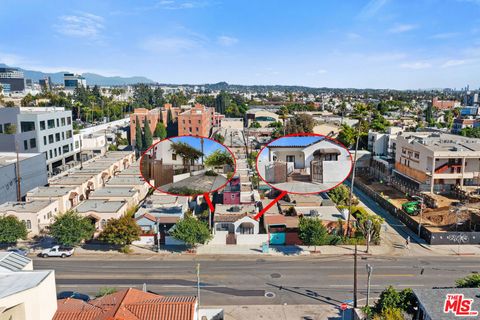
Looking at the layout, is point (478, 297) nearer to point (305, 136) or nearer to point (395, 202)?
point (305, 136)

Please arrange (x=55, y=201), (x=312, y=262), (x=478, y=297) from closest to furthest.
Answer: (x=478, y=297) < (x=312, y=262) < (x=55, y=201)

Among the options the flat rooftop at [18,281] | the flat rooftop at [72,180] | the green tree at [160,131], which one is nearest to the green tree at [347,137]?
the green tree at [160,131]

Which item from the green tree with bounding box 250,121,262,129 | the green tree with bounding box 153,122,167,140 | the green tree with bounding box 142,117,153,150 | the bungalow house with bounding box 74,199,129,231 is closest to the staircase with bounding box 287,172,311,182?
the bungalow house with bounding box 74,199,129,231

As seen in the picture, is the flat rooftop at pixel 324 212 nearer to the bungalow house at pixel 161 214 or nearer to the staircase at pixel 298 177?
the bungalow house at pixel 161 214

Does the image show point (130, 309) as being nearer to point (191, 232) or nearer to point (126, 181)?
point (191, 232)

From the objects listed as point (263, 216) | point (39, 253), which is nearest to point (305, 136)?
point (263, 216)


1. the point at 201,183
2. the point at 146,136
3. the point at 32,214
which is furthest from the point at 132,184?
the point at 146,136
